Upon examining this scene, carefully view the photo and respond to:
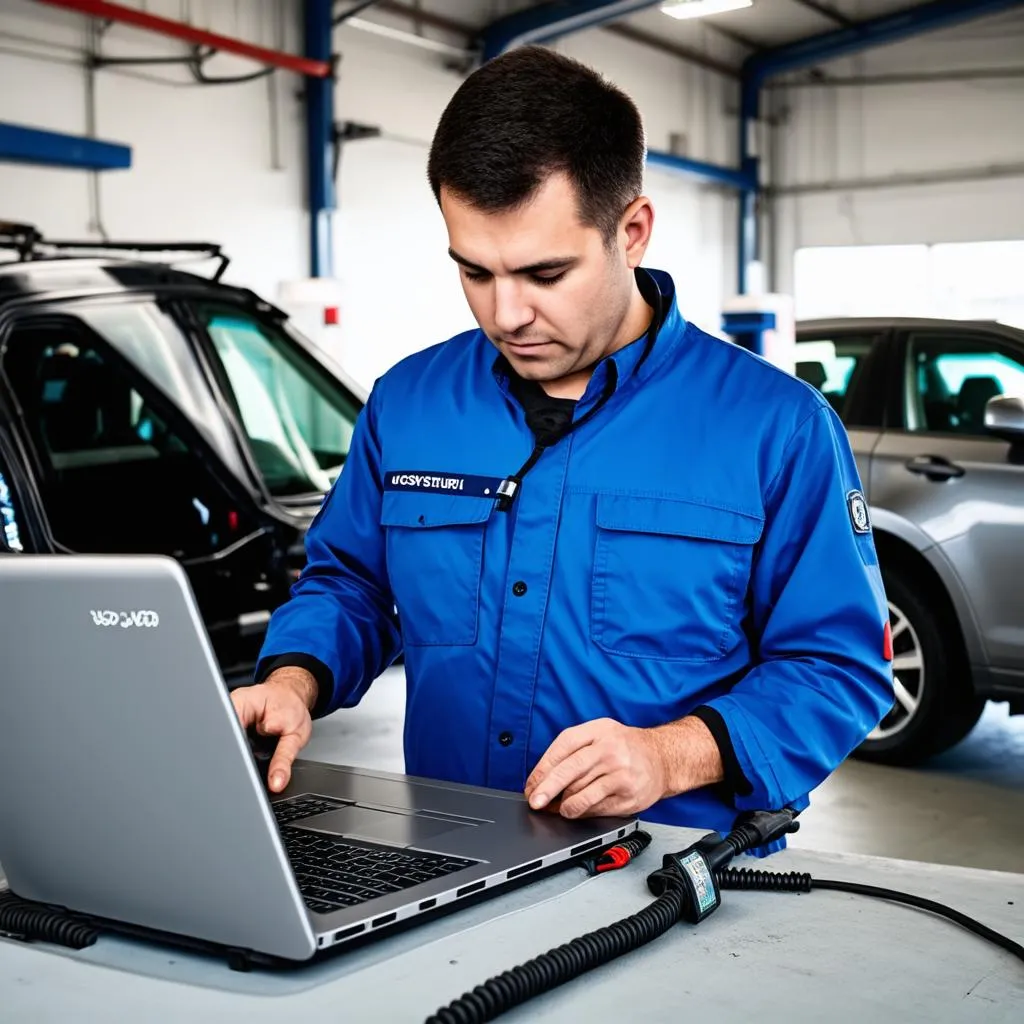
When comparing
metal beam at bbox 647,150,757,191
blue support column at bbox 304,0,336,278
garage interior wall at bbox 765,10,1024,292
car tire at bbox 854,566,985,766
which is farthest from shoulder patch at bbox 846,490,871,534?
garage interior wall at bbox 765,10,1024,292

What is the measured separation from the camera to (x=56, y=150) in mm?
6160

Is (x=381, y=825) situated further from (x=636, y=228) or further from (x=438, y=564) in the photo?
(x=636, y=228)

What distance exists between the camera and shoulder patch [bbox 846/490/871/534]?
1.60 meters

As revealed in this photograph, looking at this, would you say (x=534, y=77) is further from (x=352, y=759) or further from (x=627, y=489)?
(x=352, y=759)

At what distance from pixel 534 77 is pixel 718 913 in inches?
35.5

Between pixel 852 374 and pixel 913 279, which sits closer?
pixel 852 374

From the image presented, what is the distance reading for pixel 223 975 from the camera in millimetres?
1079

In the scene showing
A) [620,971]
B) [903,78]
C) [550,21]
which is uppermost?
[903,78]

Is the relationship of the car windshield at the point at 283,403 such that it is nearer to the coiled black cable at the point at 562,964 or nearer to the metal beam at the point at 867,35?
the coiled black cable at the point at 562,964

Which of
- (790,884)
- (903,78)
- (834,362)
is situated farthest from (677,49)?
(790,884)

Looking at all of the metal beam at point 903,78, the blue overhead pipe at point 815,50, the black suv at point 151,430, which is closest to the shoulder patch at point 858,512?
the black suv at point 151,430

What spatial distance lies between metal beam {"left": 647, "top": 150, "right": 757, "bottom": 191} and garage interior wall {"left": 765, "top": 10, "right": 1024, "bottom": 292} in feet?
2.30

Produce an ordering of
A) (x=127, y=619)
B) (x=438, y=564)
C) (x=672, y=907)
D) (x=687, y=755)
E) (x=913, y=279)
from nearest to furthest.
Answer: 1. (x=127, y=619)
2. (x=672, y=907)
3. (x=687, y=755)
4. (x=438, y=564)
5. (x=913, y=279)

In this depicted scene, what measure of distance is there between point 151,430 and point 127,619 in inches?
138
